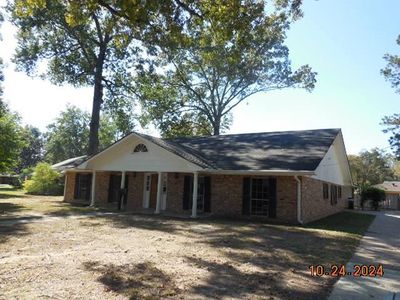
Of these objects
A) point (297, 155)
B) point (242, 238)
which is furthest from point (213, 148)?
point (242, 238)

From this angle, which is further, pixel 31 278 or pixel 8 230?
pixel 8 230

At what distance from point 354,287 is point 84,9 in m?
12.6

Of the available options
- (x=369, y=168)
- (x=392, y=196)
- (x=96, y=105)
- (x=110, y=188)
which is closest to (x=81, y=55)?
(x=96, y=105)

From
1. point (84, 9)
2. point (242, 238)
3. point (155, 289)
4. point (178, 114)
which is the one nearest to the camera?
point (155, 289)

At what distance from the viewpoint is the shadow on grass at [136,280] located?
17.7 ft

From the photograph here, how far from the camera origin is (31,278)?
5922 mm

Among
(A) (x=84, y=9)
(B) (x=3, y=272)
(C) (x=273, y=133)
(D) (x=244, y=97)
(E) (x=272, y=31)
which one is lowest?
(B) (x=3, y=272)

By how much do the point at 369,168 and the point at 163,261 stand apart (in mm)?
56027

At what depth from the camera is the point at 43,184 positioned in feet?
103

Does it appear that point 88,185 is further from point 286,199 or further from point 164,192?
point 286,199

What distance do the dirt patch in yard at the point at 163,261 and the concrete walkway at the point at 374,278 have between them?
0.27 m

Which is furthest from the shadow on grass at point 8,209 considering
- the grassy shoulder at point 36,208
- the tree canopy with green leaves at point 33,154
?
the tree canopy with green leaves at point 33,154

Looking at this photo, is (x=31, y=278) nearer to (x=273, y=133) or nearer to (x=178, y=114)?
(x=273, y=133)

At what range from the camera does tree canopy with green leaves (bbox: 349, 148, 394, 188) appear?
172 ft
